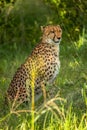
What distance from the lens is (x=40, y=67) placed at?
5801 millimetres

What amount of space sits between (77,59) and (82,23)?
1.84m

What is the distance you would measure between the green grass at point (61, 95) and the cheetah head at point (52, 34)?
1.42ft

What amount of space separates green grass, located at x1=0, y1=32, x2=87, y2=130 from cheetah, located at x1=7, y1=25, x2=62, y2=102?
16cm

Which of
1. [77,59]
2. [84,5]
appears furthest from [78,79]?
[84,5]

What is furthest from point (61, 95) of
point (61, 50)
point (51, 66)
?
point (61, 50)

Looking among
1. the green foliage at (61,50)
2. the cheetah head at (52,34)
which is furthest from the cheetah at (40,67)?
the green foliage at (61,50)

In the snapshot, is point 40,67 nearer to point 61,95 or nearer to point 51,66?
point 51,66

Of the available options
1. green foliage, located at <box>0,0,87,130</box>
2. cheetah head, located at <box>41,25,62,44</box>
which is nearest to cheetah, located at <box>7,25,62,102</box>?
cheetah head, located at <box>41,25,62,44</box>

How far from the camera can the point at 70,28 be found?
365 inches

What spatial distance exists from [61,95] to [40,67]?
14.0 inches

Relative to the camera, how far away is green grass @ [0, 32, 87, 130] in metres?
4.06

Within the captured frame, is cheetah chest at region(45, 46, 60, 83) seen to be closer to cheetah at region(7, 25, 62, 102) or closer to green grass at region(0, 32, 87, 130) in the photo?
cheetah at region(7, 25, 62, 102)

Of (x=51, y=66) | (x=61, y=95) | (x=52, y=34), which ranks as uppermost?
(x=52, y=34)

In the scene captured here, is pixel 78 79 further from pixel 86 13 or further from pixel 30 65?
pixel 86 13
